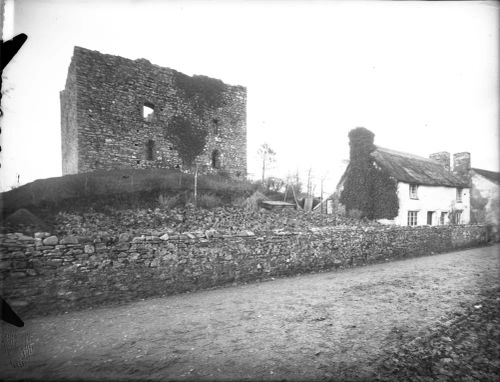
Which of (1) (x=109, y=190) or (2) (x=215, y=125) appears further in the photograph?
(2) (x=215, y=125)

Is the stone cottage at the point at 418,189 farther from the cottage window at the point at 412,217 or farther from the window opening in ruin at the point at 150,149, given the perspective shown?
the window opening in ruin at the point at 150,149

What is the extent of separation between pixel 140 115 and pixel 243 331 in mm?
15272

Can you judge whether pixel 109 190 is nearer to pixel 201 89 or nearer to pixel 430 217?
pixel 201 89

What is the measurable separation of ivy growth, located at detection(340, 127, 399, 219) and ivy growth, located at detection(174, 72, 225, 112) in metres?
11.2

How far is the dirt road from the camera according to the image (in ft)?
10.7

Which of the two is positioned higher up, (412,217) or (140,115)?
(140,115)

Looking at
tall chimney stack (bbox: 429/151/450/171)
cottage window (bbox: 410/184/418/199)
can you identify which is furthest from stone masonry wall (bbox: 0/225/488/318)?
tall chimney stack (bbox: 429/151/450/171)

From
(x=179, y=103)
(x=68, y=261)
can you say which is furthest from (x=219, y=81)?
(x=68, y=261)

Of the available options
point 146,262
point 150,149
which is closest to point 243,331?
point 146,262

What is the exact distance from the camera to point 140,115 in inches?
628

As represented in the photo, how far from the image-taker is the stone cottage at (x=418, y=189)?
1867 centimetres

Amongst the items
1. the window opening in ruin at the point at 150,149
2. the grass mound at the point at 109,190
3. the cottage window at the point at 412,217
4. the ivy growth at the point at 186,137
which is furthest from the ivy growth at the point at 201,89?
the cottage window at the point at 412,217

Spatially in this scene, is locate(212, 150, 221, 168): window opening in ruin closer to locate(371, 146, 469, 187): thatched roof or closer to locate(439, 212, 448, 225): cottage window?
locate(371, 146, 469, 187): thatched roof

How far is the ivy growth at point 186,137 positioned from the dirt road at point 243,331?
480 inches
